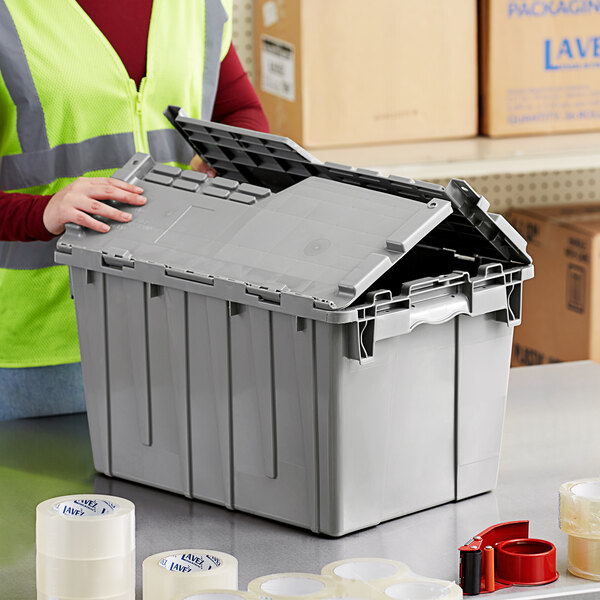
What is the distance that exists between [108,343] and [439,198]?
1.37 ft

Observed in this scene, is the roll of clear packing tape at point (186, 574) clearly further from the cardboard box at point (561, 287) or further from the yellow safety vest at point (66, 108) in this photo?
the cardboard box at point (561, 287)

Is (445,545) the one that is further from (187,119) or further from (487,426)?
(187,119)

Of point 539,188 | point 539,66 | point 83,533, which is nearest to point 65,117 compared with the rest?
point 83,533

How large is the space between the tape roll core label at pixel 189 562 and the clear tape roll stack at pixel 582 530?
346 mm

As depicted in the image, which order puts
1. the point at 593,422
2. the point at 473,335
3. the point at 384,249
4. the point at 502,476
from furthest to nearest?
the point at 593,422 → the point at 502,476 → the point at 473,335 → the point at 384,249

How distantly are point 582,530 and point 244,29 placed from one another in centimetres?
186

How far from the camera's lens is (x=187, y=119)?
149 centimetres

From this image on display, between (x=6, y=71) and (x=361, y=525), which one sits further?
(x=6, y=71)

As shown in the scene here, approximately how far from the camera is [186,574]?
1026 millimetres

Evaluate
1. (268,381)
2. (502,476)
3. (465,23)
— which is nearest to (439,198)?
(268,381)

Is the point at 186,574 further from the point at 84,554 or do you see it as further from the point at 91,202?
the point at 91,202

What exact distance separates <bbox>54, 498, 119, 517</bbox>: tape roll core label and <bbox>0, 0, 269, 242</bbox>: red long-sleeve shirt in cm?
48

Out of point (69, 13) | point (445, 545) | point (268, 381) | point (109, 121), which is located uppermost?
point (69, 13)

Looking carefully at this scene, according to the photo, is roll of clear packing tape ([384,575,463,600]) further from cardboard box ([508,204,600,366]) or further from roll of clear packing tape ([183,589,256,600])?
cardboard box ([508,204,600,366])
